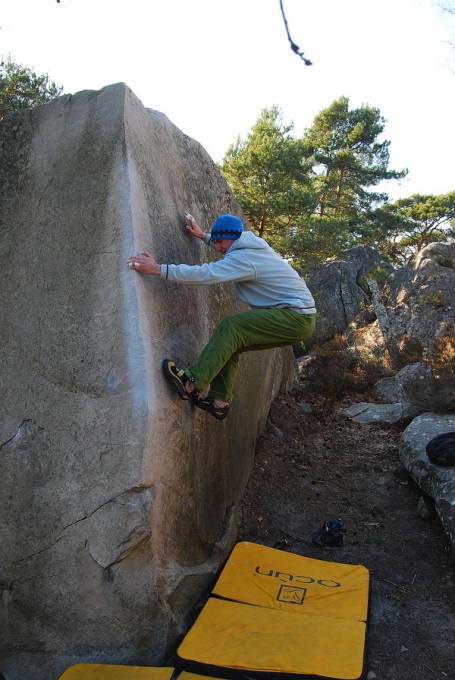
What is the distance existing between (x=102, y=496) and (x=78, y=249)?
1793 millimetres

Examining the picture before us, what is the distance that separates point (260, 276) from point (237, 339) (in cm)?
58

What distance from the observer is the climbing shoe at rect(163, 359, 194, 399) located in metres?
4.06

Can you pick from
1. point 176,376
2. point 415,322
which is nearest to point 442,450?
point 176,376

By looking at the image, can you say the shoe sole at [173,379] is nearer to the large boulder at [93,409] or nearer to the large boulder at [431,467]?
the large boulder at [93,409]

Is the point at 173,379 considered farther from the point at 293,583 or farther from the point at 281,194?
the point at 281,194

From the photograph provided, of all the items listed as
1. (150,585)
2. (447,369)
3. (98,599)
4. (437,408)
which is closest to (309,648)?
(150,585)

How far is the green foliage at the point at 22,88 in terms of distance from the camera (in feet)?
48.0

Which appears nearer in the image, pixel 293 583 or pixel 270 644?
pixel 270 644

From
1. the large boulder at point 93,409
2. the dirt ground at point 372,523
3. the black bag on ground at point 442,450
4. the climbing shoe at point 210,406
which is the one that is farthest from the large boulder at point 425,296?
the large boulder at point 93,409

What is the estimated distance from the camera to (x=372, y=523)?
18.8ft

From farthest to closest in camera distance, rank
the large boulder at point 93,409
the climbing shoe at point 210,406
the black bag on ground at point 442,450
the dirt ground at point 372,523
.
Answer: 1. the black bag on ground at point 442,450
2. the climbing shoe at point 210,406
3. the dirt ground at point 372,523
4. the large boulder at point 93,409

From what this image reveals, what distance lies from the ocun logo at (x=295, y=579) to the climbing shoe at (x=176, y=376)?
1.65 m

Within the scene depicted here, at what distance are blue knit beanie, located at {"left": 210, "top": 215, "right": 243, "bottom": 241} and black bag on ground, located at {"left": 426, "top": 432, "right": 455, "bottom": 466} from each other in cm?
296

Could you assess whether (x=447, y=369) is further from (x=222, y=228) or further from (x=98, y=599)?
(x=98, y=599)
